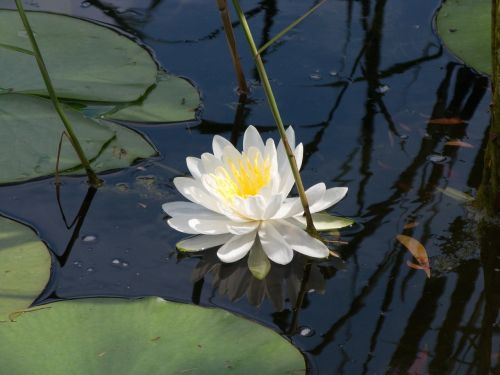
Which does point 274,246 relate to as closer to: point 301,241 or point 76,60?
point 301,241

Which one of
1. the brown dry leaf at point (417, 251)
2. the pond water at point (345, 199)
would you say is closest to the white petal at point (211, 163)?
the pond water at point (345, 199)

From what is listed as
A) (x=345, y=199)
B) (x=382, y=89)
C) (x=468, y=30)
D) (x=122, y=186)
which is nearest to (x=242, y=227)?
(x=345, y=199)

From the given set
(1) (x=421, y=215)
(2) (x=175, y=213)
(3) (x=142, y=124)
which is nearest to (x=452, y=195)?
(1) (x=421, y=215)

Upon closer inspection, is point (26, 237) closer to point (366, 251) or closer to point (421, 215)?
point (366, 251)

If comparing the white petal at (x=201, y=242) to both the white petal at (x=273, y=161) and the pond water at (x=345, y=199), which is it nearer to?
the pond water at (x=345, y=199)

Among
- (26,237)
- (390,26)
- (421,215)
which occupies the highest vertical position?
(390,26)

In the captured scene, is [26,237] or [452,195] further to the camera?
[452,195]
